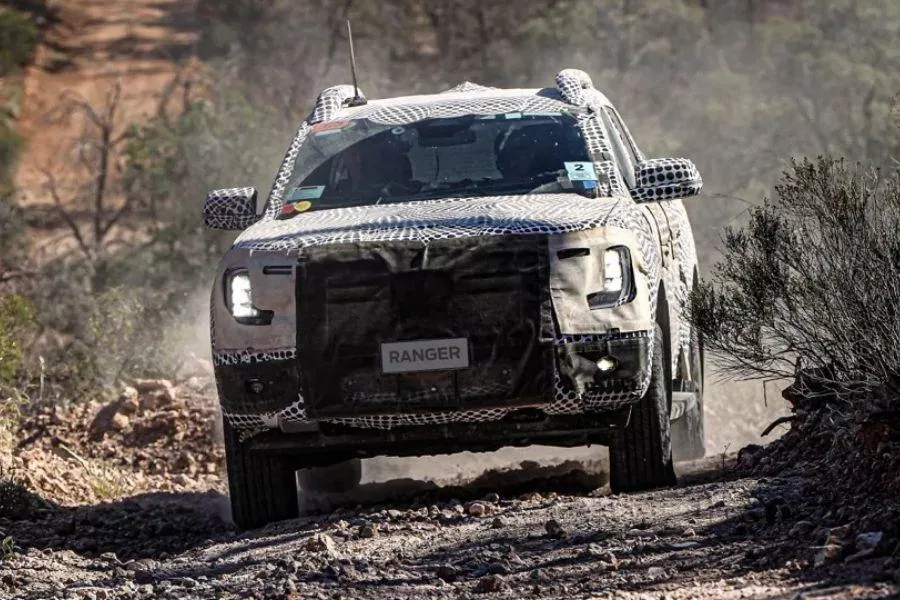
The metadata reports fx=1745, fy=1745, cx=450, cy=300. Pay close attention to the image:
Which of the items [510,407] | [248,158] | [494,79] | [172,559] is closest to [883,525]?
[510,407]

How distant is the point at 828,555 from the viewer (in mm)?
5539

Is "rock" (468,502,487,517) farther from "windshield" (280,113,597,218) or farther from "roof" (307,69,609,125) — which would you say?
"roof" (307,69,609,125)

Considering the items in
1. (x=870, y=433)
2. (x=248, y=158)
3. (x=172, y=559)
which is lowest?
(x=172, y=559)

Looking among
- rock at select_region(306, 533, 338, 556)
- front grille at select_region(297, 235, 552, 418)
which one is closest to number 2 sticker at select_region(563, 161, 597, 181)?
front grille at select_region(297, 235, 552, 418)

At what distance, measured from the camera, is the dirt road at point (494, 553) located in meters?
5.66

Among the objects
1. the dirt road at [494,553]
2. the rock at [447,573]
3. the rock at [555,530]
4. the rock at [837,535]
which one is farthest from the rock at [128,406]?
the rock at [837,535]

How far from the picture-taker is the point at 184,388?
12086 mm

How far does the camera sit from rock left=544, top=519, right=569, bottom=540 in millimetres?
6535

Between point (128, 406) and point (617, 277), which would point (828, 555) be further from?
point (128, 406)

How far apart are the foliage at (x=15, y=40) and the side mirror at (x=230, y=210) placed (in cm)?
2738

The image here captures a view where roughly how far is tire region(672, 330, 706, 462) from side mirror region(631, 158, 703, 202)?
1.80 m

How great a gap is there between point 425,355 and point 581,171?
165cm

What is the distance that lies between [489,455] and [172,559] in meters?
3.56

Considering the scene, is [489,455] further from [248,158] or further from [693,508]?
[248,158]
